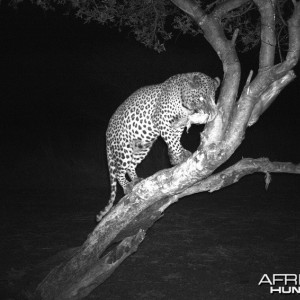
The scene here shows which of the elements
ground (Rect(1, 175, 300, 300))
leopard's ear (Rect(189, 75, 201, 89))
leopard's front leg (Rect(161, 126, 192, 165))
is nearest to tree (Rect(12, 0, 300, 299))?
ground (Rect(1, 175, 300, 300))

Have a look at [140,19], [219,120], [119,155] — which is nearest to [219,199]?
[119,155]

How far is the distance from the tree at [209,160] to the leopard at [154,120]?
1131mm

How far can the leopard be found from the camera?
19.9 feet

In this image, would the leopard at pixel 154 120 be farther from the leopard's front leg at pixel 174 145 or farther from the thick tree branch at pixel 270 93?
the thick tree branch at pixel 270 93

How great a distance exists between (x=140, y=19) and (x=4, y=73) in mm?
8250

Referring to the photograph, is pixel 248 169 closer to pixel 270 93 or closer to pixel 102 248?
pixel 270 93

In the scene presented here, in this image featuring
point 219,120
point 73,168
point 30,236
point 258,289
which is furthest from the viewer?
point 73,168

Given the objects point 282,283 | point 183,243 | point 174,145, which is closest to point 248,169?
point 174,145

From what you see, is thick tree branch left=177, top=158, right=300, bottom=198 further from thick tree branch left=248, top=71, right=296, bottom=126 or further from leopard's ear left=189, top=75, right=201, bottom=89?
leopard's ear left=189, top=75, right=201, bottom=89

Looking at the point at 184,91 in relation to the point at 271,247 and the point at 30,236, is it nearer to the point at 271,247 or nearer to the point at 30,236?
the point at 271,247

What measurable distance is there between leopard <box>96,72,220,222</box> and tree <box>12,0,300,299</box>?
3.71ft

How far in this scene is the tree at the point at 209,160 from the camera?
4.13 metres

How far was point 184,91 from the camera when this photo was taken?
618cm

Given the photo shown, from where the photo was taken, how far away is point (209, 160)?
420 centimetres
